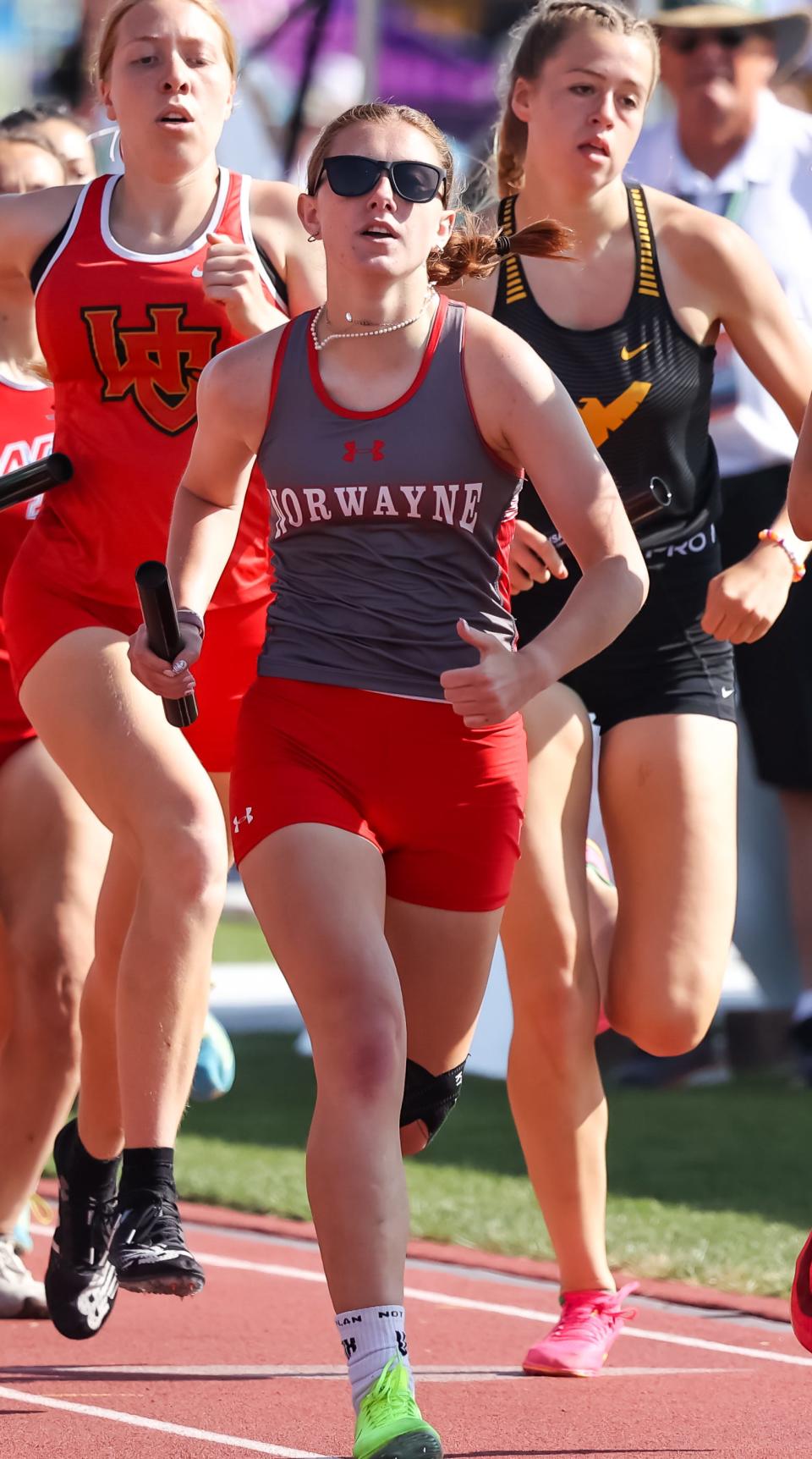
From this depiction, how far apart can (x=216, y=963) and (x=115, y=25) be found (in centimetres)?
1039

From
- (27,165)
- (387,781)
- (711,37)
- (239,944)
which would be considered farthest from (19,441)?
(239,944)

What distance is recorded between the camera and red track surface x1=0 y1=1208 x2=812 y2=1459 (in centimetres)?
409

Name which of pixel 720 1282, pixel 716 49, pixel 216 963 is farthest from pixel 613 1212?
pixel 216 963

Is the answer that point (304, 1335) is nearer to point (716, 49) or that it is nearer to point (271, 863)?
point (271, 863)

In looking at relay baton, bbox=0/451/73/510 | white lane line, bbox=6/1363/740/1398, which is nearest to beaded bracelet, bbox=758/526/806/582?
relay baton, bbox=0/451/73/510

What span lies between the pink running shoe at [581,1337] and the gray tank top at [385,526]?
5.34 feet

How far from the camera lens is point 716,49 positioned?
8.81 metres

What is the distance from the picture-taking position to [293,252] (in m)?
4.81

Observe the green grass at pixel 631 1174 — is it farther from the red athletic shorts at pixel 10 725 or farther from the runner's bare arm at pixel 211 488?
the runner's bare arm at pixel 211 488

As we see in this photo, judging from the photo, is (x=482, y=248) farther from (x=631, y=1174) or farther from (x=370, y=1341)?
(x=631, y=1174)

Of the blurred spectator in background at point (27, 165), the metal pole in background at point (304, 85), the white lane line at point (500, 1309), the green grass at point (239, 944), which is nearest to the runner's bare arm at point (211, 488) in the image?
the white lane line at point (500, 1309)

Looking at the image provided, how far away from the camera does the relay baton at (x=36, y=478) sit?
473 centimetres

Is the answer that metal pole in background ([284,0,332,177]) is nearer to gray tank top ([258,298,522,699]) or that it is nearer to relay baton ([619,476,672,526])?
relay baton ([619,476,672,526])

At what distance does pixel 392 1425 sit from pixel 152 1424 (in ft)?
3.19
